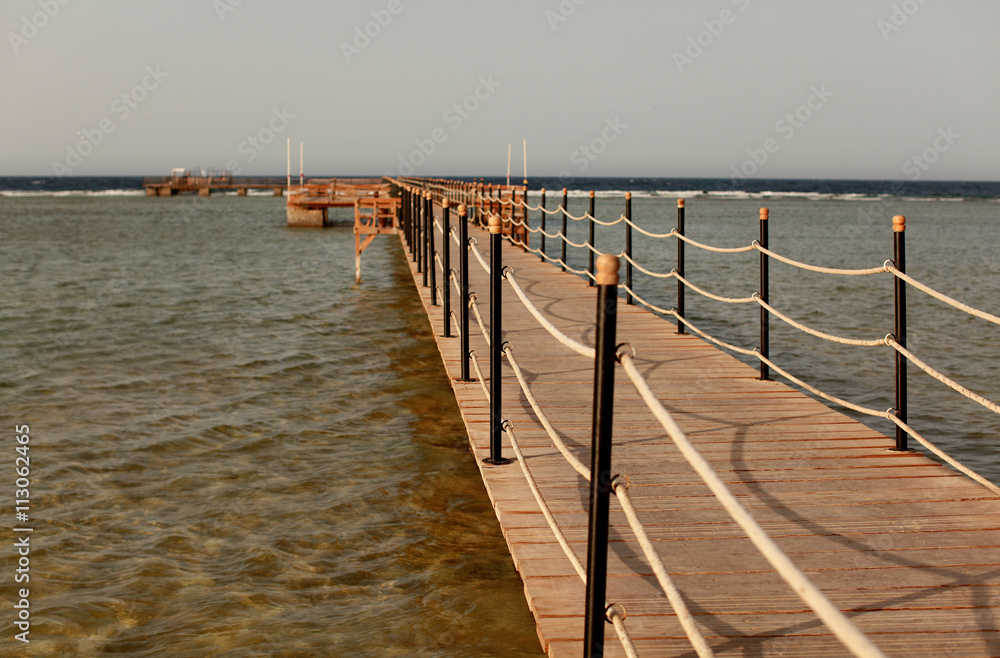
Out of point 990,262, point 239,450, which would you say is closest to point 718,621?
point 239,450

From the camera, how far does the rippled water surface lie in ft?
14.8

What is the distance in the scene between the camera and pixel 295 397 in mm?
9281

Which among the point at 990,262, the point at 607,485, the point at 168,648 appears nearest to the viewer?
the point at 607,485

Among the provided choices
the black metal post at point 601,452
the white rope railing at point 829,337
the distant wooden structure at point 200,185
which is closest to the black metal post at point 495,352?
the white rope railing at point 829,337

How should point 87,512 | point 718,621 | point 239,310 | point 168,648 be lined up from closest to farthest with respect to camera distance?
point 718,621, point 168,648, point 87,512, point 239,310

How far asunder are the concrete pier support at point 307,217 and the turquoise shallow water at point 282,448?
1911 centimetres

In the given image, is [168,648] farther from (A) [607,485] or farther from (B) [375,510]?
(A) [607,485]

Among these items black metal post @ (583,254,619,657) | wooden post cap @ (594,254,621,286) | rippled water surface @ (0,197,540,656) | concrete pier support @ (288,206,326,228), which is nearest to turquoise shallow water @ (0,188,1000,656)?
rippled water surface @ (0,197,540,656)

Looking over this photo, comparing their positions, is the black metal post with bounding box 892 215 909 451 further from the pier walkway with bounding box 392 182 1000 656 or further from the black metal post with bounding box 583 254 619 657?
the black metal post with bounding box 583 254 619 657

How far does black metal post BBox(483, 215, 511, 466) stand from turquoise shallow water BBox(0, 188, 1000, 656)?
883mm

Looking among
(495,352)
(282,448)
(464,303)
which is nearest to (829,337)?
(495,352)

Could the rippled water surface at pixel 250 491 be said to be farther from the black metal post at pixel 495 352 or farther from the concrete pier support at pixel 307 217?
the concrete pier support at pixel 307 217

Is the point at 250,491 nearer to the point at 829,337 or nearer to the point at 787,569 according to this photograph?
the point at 829,337

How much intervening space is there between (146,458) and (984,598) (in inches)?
250
